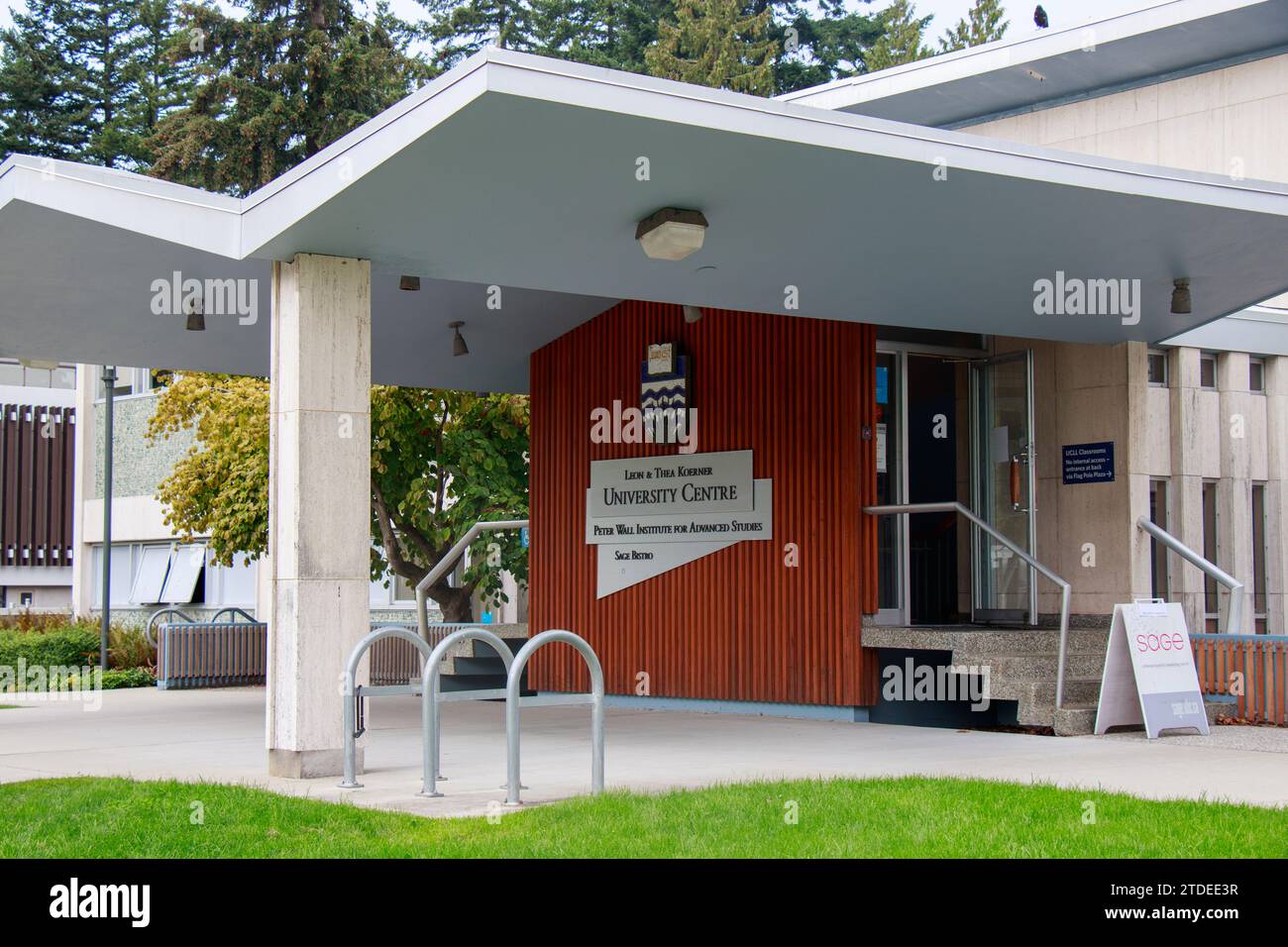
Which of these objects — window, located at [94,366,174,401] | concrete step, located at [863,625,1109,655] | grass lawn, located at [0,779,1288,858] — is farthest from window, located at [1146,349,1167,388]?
window, located at [94,366,174,401]

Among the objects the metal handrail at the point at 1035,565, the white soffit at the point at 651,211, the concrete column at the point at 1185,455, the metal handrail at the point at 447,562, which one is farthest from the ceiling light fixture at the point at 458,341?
the concrete column at the point at 1185,455

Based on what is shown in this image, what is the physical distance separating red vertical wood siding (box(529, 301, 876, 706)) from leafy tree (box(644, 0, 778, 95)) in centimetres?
2196

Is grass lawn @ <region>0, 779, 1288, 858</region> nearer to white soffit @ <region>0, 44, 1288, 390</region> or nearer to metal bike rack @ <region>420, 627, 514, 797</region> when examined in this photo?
metal bike rack @ <region>420, 627, 514, 797</region>

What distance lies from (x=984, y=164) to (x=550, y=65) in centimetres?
289

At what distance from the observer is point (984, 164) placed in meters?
9.05

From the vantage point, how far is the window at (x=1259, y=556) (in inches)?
631

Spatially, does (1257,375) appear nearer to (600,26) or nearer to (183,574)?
(183,574)

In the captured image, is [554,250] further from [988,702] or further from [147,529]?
[147,529]

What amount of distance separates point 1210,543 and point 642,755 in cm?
787

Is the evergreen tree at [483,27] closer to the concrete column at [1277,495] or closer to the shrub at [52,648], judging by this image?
the shrub at [52,648]

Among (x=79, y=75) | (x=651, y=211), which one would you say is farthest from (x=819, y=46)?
(x=651, y=211)

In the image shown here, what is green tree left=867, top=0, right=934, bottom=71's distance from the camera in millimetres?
39156

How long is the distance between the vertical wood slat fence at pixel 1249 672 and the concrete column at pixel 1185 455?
1.92 meters
